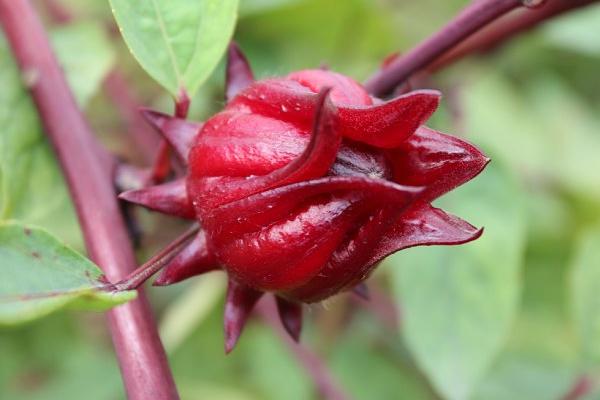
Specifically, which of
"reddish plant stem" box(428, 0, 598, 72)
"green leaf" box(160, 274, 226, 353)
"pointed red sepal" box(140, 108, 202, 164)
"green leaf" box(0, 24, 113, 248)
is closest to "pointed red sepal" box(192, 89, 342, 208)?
"pointed red sepal" box(140, 108, 202, 164)

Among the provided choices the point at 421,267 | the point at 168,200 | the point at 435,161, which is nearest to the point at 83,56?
the point at 168,200

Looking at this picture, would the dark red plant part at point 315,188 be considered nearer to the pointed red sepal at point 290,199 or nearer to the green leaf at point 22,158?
the pointed red sepal at point 290,199

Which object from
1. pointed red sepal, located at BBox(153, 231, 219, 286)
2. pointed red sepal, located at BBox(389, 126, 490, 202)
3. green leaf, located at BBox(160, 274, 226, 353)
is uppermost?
pointed red sepal, located at BBox(389, 126, 490, 202)

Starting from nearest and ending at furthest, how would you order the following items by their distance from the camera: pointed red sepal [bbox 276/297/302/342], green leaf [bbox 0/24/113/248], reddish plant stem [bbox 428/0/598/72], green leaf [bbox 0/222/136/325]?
green leaf [bbox 0/222/136/325]
pointed red sepal [bbox 276/297/302/342]
green leaf [bbox 0/24/113/248]
reddish plant stem [bbox 428/0/598/72]

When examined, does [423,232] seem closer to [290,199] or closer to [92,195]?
[290,199]

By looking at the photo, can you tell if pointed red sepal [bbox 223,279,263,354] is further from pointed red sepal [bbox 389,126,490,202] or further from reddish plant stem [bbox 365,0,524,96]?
Answer: reddish plant stem [bbox 365,0,524,96]

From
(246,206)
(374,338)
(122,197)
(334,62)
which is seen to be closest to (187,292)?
(374,338)

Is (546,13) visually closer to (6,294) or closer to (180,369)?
(6,294)
